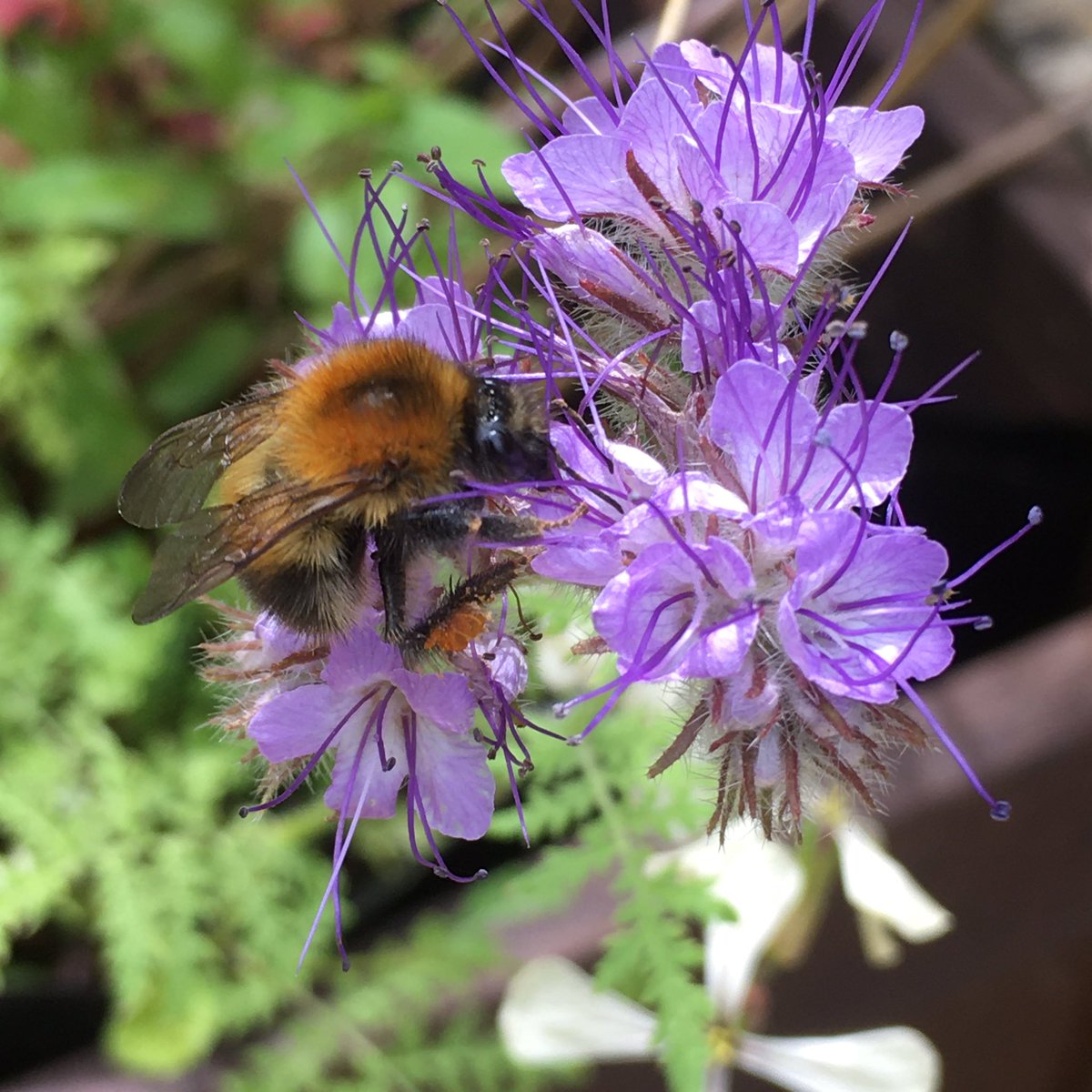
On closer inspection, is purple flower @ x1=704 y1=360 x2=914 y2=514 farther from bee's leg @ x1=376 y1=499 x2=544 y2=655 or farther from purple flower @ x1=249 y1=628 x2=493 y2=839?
purple flower @ x1=249 y1=628 x2=493 y2=839

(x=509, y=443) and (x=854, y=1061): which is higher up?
(x=509, y=443)

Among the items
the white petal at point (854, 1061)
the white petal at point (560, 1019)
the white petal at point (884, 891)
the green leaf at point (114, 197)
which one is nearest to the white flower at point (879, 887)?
the white petal at point (884, 891)

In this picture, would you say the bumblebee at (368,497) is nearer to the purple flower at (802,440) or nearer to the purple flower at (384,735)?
the purple flower at (384,735)

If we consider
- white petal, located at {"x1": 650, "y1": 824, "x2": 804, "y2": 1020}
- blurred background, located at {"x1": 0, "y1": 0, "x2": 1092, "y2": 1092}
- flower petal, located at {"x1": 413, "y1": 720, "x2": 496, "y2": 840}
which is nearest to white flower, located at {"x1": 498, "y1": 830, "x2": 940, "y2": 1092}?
white petal, located at {"x1": 650, "y1": 824, "x2": 804, "y2": 1020}

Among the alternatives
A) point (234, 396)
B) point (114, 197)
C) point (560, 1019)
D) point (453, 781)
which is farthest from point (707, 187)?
point (234, 396)

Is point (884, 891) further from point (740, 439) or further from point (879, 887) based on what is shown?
point (740, 439)

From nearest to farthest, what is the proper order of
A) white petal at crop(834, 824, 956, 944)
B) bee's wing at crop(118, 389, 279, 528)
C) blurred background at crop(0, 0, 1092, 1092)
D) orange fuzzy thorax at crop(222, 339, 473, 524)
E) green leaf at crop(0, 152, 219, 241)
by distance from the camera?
orange fuzzy thorax at crop(222, 339, 473, 524) → bee's wing at crop(118, 389, 279, 528) → white petal at crop(834, 824, 956, 944) → blurred background at crop(0, 0, 1092, 1092) → green leaf at crop(0, 152, 219, 241)
